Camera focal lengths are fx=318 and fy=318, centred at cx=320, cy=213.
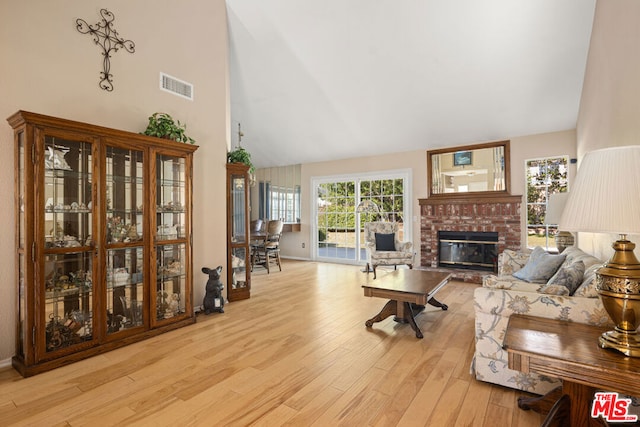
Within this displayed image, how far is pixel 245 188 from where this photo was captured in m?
4.43

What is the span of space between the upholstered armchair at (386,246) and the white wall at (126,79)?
2.81 metres

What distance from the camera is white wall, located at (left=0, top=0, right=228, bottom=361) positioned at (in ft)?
8.04

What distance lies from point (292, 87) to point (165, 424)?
5056 millimetres

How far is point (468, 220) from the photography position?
5.78m

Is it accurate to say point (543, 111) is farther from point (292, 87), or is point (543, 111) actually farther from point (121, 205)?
point (121, 205)

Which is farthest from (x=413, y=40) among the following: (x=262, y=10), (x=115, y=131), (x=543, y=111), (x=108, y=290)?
(x=108, y=290)

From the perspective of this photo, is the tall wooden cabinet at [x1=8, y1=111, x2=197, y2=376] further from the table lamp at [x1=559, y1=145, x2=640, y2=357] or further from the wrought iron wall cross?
the table lamp at [x1=559, y1=145, x2=640, y2=357]

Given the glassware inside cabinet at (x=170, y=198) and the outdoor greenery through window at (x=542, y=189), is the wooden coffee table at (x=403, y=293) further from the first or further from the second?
the outdoor greenery through window at (x=542, y=189)

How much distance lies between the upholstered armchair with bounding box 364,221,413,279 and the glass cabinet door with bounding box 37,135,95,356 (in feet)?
13.9

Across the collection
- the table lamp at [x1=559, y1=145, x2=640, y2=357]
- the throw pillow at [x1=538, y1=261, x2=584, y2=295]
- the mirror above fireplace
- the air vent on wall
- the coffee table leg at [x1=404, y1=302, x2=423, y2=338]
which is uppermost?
the air vent on wall

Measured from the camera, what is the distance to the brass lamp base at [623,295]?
1239 mm

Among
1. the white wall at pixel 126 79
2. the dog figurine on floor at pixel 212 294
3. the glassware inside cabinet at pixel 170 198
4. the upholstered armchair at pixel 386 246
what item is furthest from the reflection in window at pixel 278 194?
the glassware inside cabinet at pixel 170 198

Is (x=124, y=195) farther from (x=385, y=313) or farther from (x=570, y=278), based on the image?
(x=570, y=278)

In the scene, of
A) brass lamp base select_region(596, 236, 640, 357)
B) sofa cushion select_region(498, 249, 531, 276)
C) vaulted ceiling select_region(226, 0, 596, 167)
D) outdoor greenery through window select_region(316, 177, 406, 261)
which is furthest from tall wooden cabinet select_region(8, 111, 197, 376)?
outdoor greenery through window select_region(316, 177, 406, 261)
